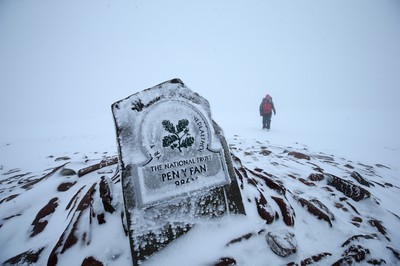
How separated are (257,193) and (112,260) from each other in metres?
1.74

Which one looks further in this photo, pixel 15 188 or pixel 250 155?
pixel 250 155

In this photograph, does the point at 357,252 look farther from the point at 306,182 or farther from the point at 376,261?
the point at 306,182

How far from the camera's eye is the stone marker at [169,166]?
1756mm

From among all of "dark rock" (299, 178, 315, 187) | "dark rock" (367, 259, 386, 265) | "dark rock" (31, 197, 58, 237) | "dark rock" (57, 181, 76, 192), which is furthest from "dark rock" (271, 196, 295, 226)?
"dark rock" (57, 181, 76, 192)

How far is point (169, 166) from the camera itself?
1.93 metres

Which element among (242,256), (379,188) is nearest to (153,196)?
(242,256)

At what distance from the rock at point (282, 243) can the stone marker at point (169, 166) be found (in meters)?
0.40

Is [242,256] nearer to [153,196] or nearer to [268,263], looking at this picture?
[268,263]

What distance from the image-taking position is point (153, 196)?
1801mm

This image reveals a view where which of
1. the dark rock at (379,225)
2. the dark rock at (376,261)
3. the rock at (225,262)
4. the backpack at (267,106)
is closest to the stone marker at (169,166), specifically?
the rock at (225,262)

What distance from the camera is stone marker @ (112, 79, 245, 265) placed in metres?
1.76

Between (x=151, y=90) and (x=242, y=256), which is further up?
(x=151, y=90)

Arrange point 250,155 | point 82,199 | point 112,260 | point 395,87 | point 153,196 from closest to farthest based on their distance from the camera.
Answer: point 112,260 → point 153,196 → point 82,199 → point 250,155 → point 395,87

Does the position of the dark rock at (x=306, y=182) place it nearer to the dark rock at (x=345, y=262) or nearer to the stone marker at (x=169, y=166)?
the dark rock at (x=345, y=262)
